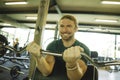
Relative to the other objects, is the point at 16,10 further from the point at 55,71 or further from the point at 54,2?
the point at 55,71

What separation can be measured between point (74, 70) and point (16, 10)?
8.45 meters

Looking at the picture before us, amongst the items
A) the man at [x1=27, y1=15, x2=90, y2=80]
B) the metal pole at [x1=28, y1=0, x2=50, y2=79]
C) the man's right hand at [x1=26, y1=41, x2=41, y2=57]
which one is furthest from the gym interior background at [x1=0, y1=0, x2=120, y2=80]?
the man's right hand at [x1=26, y1=41, x2=41, y2=57]

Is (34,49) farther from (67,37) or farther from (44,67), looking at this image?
(67,37)

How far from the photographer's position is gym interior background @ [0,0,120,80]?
7.58 metres

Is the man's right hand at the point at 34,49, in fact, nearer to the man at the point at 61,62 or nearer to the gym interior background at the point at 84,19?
the man at the point at 61,62

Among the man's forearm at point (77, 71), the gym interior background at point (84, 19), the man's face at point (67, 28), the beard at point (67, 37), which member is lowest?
the man's forearm at point (77, 71)

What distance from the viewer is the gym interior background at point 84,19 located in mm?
7580

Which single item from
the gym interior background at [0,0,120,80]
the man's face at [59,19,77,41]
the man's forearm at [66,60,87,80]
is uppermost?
the gym interior background at [0,0,120,80]

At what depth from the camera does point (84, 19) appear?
392 inches

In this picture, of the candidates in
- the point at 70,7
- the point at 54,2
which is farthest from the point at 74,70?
the point at 70,7

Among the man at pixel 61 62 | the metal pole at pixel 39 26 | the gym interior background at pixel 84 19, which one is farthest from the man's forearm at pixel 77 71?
the gym interior background at pixel 84 19

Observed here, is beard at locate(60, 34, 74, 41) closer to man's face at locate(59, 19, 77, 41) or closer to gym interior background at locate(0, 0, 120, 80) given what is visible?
man's face at locate(59, 19, 77, 41)

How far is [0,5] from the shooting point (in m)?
8.56

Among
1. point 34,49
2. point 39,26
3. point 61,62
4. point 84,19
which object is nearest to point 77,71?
point 61,62
